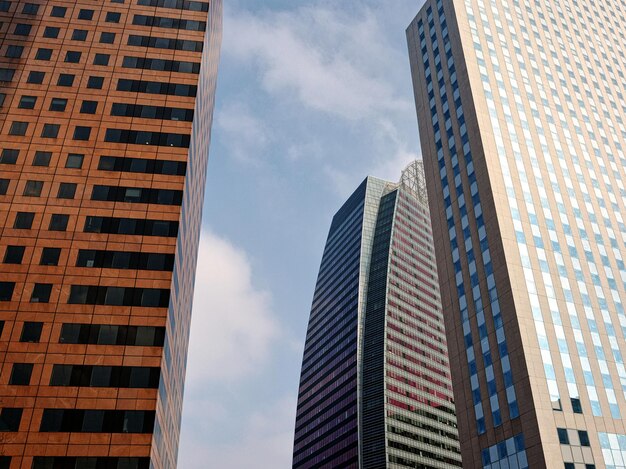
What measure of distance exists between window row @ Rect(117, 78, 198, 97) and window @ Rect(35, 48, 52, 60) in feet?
32.7

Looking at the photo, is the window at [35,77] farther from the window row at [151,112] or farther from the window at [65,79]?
the window row at [151,112]

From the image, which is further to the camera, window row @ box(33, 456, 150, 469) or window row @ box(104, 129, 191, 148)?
window row @ box(104, 129, 191, 148)

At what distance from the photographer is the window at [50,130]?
74175 mm

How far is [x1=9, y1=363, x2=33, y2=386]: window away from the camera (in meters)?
58.9

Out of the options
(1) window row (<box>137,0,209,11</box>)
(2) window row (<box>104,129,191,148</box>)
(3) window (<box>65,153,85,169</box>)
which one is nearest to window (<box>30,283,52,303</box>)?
(3) window (<box>65,153,85,169</box>)

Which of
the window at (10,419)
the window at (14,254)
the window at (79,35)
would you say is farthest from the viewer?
the window at (79,35)

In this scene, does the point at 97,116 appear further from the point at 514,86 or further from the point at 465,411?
the point at 514,86

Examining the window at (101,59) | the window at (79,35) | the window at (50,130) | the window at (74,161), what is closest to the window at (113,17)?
the window at (79,35)

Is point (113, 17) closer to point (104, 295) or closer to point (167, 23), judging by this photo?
point (167, 23)

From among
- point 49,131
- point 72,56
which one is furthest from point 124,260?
point 72,56

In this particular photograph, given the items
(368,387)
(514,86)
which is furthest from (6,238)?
(368,387)

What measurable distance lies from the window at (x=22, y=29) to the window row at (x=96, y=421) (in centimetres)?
5037

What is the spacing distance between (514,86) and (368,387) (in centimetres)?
10184

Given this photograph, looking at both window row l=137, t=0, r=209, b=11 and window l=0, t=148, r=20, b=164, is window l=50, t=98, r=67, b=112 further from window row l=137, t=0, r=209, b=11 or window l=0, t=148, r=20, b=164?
window row l=137, t=0, r=209, b=11
